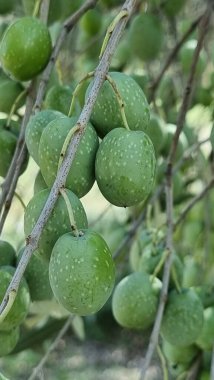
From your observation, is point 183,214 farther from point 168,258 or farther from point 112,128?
point 112,128

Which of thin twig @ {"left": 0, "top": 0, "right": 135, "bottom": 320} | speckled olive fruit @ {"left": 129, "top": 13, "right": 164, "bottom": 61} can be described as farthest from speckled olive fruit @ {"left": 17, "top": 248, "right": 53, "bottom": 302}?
speckled olive fruit @ {"left": 129, "top": 13, "right": 164, "bottom": 61}

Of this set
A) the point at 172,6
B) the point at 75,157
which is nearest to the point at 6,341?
the point at 75,157

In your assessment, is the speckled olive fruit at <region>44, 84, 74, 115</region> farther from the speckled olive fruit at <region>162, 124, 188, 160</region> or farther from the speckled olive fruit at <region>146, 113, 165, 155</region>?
the speckled olive fruit at <region>162, 124, 188, 160</region>

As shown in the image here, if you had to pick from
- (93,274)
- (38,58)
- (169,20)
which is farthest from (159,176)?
(93,274)

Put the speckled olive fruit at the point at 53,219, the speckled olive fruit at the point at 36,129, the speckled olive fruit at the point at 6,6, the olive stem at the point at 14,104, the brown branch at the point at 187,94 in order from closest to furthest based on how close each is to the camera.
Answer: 1. the speckled olive fruit at the point at 53,219
2. the speckled olive fruit at the point at 36,129
3. the olive stem at the point at 14,104
4. the brown branch at the point at 187,94
5. the speckled olive fruit at the point at 6,6

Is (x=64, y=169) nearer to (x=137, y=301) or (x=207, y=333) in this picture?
(x=137, y=301)

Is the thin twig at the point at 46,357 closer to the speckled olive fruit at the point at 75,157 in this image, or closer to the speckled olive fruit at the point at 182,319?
the speckled olive fruit at the point at 182,319

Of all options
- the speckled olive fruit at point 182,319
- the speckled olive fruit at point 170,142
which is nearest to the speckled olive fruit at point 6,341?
the speckled olive fruit at point 182,319
